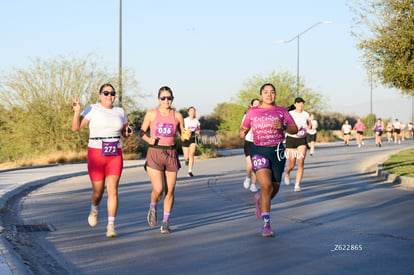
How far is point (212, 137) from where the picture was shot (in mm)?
38969

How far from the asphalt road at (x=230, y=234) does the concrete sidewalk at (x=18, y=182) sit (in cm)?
26

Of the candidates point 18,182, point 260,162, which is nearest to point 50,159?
point 18,182

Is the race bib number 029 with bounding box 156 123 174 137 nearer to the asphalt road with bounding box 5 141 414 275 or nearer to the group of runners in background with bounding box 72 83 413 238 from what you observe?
the group of runners in background with bounding box 72 83 413 238

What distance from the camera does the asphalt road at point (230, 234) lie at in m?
6.94

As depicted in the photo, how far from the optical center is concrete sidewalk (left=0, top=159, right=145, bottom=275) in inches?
272

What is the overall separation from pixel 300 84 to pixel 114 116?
44011mm

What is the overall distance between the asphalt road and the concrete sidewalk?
0.86 feet

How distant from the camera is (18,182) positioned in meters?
16.3

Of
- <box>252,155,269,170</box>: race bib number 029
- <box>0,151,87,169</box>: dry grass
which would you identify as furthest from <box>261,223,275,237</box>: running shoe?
<box>0,151,87,169</box>: dry grass

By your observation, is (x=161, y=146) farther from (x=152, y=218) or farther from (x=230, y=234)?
(x=230, y=234)

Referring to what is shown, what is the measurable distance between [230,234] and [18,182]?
29.0 feet

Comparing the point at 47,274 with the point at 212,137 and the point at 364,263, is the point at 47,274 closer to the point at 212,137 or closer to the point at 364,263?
the point at 364,263

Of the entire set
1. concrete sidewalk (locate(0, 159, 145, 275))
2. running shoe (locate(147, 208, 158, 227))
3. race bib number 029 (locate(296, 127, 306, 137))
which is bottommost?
concrete sidewalk (locate(0, 159, 145, 275))

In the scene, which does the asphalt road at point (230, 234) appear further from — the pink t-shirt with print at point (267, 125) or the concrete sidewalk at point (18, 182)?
the pink t-shirt with print at point (267, 125)
